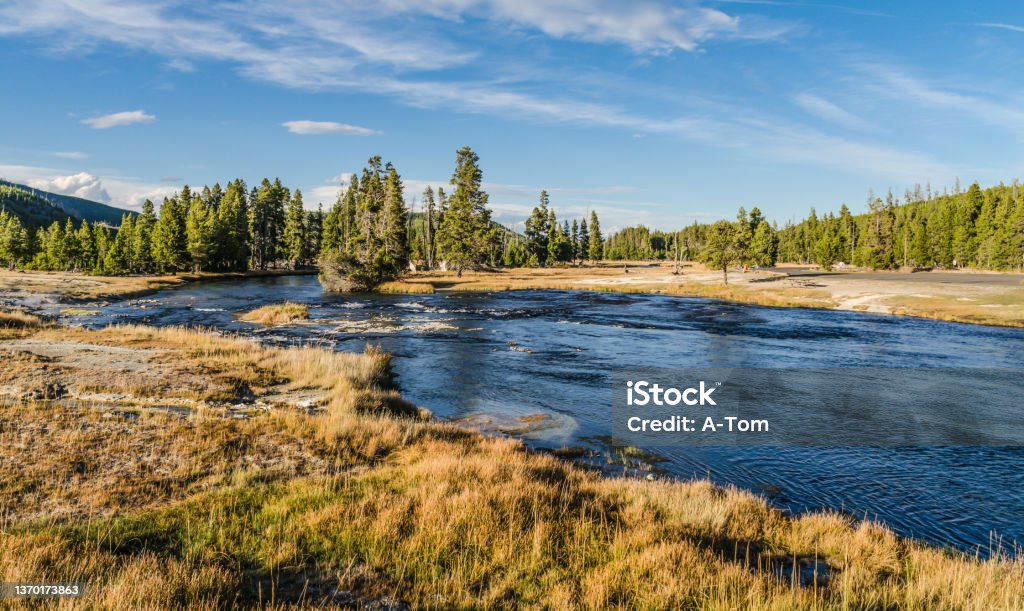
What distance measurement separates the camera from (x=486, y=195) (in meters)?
80.9

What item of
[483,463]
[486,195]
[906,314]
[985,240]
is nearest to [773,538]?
[483,463]

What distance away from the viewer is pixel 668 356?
88.9 feet

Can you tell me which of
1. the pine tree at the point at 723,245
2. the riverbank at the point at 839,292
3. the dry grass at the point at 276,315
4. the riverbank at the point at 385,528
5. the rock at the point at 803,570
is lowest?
the rock at the point at 803,570

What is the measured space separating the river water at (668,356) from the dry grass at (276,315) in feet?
5.11

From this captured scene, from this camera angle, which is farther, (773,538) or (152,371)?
(152,371)

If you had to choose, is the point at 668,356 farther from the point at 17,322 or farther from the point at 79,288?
the point at 79,288

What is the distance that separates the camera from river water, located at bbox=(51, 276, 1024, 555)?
11.2 metres

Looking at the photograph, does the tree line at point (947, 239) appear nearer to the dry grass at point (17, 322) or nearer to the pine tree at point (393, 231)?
the pine tree at point (393, 231)

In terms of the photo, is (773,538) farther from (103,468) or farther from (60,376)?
(60,376)

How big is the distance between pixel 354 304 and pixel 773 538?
1800 inches

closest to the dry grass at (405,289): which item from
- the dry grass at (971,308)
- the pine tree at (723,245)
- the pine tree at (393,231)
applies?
the pine tree at (393,231)

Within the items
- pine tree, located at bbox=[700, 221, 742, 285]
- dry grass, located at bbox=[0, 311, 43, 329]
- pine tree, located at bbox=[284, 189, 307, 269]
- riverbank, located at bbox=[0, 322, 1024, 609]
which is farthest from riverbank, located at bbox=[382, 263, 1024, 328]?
pine tree, located at bbox=[284, 189, 307, 269]

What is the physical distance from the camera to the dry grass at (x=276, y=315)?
120 ft

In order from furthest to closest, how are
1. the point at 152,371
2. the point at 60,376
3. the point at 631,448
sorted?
the point at 152,371
the point at 60,376
the point at 631,448
